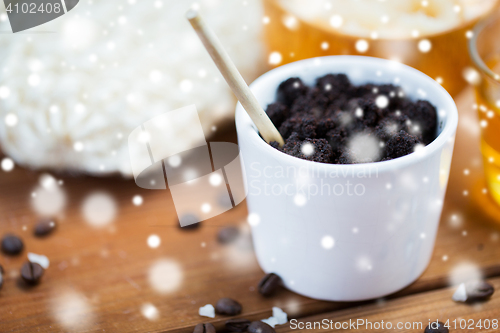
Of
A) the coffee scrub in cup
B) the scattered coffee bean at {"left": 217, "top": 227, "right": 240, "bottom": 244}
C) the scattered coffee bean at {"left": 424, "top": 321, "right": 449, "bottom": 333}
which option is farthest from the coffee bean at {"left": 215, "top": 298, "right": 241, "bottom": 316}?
the coffee scrub in cup

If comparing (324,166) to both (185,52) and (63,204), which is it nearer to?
(185,52)

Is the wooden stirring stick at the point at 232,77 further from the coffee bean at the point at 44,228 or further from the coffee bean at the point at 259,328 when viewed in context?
the coffee bean at the point at 44,228

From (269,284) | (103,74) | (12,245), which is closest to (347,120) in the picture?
(269,284)

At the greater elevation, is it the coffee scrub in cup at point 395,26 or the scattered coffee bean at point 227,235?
the coffee scrub in cup at point 395,26

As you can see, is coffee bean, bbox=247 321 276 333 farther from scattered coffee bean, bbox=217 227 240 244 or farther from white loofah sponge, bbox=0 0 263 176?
white loofah sponge, bbox=0 0 263 176

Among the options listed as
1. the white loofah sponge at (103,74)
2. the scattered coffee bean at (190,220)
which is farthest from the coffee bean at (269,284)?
the white loofah sponge at (103,74)

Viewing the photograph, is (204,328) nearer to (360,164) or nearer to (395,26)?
(360,164)
